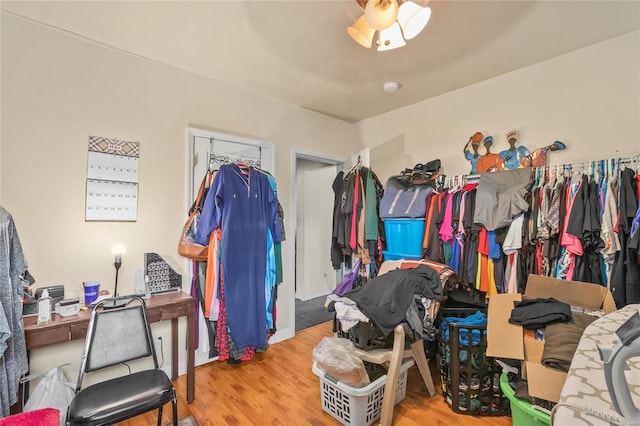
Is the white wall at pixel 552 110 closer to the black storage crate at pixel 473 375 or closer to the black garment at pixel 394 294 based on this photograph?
the black garment at pixel 394 294

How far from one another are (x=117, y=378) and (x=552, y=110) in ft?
11.7

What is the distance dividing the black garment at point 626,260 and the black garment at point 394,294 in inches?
41.0

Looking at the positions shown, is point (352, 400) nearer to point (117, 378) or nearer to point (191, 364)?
point (191, 364)

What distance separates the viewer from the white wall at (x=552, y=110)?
207 cm

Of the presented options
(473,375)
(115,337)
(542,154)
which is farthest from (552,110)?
(115,337)

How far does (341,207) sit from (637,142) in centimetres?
236

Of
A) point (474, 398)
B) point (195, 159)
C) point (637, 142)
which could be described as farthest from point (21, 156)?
point (637, 142)

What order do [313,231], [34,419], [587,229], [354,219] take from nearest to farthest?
[34,419] → [587,229] → [354,219] → [313,231]

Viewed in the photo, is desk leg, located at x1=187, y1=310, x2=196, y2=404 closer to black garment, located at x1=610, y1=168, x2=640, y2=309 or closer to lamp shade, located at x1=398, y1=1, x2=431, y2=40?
lamp shade, located at x1=398, y1=1, x2=431, y2=40

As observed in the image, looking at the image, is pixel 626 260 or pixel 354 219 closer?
pixel 626 260

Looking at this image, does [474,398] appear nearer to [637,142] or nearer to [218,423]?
[218,423]

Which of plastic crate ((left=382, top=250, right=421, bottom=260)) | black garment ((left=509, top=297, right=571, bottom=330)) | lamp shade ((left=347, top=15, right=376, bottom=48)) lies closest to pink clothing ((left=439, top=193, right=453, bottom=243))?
plastic crate ((left=382, top=250, right=421, bottom=260))

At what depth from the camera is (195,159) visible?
8.54 ft

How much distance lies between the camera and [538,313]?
150 cm
